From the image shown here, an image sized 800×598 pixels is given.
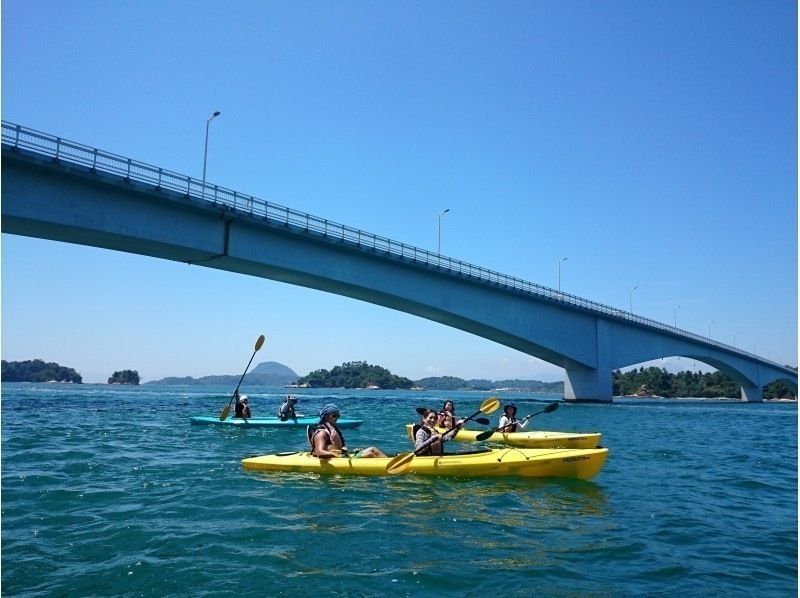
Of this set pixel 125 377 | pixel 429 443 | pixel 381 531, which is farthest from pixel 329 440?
pixel 125 377

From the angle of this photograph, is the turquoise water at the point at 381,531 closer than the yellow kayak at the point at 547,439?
Yes

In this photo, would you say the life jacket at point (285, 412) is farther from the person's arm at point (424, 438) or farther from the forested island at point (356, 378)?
the forested island at point (356, 378)

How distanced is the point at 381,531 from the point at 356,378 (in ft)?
540

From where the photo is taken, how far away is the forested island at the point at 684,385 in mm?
95750

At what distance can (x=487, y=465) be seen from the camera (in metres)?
11.8

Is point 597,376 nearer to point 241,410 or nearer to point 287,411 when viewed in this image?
point 287,411

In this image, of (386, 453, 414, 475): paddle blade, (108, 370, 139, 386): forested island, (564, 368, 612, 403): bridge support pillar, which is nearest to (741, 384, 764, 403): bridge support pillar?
(564, 368, 612, 403): bridge support pillar

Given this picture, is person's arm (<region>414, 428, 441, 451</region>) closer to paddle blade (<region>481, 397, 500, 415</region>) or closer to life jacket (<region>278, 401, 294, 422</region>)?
paddle blade (<region>481, 397, 500, 415</region>)

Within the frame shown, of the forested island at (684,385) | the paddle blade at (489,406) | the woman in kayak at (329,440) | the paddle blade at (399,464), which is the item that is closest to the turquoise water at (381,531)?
the paddle blade at (399,464)

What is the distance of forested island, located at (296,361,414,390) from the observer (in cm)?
16438

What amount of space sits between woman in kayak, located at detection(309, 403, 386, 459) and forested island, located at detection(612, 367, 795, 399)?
95997mm

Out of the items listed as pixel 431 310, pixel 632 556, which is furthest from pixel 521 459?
pixel 431 310

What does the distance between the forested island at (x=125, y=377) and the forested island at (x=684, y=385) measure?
11213cm

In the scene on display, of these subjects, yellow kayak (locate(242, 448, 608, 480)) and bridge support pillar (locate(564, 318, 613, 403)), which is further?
bridge support pillar (locate(564, 318, 613, 403))
